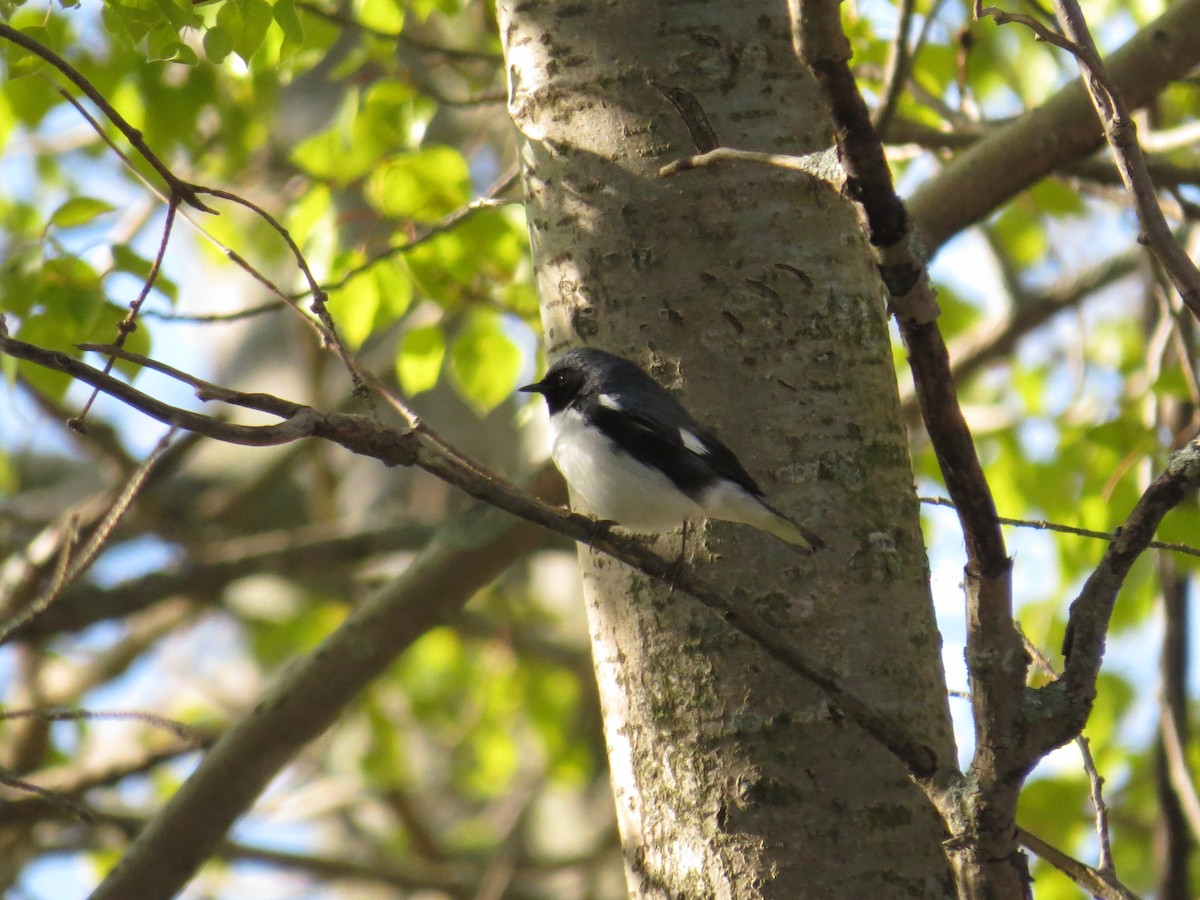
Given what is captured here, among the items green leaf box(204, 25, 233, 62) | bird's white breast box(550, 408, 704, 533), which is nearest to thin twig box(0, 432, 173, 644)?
green leaf box(204, 25, 233, 62)

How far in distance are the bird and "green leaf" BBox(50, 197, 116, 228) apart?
1.18m

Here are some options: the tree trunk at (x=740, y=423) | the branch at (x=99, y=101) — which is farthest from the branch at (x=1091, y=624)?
the branch at (x=99, y=101)

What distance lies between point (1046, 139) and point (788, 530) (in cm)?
146

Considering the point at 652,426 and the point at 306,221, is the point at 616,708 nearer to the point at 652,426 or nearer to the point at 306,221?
the point at 652,426

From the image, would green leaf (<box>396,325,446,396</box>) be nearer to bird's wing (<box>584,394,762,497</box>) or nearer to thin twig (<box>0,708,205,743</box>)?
bird's wing (<box>584,394,762,497</box>)

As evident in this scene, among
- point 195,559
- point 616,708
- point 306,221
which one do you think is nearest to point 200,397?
point 616,708

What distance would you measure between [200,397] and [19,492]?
6.20 m

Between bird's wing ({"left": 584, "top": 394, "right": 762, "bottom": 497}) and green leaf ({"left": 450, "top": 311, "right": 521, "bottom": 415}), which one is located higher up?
green leaf ({"left": 450, "top": 311, "right": 521, "bottom": 415})

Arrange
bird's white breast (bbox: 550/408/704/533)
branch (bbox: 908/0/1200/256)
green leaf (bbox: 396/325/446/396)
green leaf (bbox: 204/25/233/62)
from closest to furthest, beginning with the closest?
1. green leaf (bbox: 204/25/233/62)
2. bird's white breast (bbox: 550/408/704/533)
3. branch (bbox: 908/0/1200/256)
4. green leaf (bbox: 396/325/446/396)

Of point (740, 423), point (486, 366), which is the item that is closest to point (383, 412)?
point (486, 366)

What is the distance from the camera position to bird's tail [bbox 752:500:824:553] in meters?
2.07

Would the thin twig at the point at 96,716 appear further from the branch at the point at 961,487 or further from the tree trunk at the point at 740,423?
the branch at the point at 961,487

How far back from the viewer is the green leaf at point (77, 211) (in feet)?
9.77

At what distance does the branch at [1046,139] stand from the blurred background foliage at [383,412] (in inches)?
11.9
